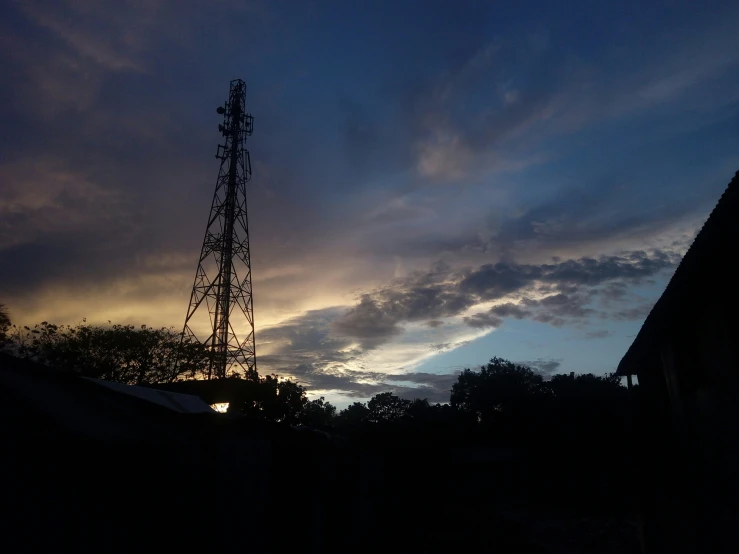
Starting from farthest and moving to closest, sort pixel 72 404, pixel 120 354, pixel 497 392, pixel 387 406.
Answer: pixel 387 406
pixel 497 392
pixel 120 354
pixel 72 404

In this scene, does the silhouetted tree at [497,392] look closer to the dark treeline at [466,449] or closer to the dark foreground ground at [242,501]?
the dark treeline at [466,449]

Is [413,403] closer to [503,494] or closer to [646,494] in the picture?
[503,494]

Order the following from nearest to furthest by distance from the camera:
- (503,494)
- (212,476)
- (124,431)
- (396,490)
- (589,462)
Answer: (124,431), (212,476), (396,490), (589,462), (503,494)

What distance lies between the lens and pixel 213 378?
2245 centimetres

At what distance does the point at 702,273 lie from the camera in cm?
547

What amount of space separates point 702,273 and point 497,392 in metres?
41.7

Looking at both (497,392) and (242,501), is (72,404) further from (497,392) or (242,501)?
(497,392)

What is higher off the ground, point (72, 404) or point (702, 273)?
point (702, 273)

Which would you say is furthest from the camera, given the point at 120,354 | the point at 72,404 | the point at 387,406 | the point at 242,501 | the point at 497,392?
the point at 387,406

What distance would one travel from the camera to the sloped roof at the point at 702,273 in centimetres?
447

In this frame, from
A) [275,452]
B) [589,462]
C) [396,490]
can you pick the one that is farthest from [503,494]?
[275,452]

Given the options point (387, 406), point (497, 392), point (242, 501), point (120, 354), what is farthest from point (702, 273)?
point (387, 406)

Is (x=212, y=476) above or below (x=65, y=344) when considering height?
below

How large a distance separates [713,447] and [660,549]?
3.25m
